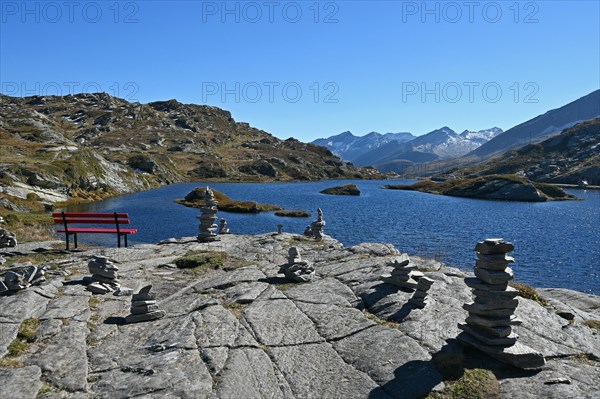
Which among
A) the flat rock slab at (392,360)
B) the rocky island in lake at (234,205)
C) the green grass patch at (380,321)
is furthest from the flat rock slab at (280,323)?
the rocky island in lake at (234,205)

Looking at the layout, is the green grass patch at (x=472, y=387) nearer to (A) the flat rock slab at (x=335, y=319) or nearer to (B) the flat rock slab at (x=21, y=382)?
(A) the flat rock slab at (x=335, y=319)

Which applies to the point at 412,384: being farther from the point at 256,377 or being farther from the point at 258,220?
the point at 258,220

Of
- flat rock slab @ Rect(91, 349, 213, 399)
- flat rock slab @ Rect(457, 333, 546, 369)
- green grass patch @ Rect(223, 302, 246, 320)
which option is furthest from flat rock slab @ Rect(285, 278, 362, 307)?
flat rock slab @ Rect(91, 349, 213, 399)

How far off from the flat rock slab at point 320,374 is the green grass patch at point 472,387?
66.9 inches

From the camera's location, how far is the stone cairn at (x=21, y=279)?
17.3 m

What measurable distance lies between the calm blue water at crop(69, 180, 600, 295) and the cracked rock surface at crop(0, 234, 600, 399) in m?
22.8

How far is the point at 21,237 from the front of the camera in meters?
32.7

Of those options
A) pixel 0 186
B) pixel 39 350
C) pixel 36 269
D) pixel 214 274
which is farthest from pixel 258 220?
pixel 39 350

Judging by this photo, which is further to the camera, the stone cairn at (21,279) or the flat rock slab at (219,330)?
the stone cairn at (21,279)

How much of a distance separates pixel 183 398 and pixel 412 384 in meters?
5.92

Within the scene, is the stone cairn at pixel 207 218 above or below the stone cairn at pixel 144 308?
above

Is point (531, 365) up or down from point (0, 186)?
down

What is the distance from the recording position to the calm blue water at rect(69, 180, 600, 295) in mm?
43438

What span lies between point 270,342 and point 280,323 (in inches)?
59.2
